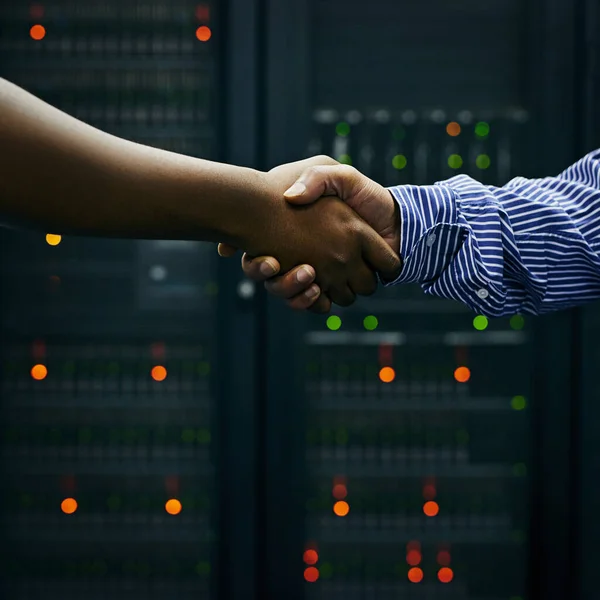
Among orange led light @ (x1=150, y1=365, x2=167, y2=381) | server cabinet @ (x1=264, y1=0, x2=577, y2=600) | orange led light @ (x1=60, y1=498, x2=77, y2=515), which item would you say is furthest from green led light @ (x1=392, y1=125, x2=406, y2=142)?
orange led light @ (x1=60, y1=498, x2=77, y2=515)

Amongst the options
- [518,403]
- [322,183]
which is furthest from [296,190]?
[518,403]

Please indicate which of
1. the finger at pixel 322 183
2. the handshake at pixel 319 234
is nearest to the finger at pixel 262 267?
the handshake at pixel 319 234

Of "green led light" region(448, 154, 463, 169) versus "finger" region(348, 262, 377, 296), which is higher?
"green led light" region(448, 154, 463, 169)

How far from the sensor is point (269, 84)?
5.86ft

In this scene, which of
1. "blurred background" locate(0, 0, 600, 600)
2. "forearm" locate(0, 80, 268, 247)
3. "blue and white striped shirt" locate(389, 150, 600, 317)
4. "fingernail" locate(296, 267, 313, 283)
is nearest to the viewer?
"forearm" locate(0, 80, 268, 247)

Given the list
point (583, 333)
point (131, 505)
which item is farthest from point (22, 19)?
point (583, 333)

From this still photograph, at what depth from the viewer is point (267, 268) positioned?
1.27 m

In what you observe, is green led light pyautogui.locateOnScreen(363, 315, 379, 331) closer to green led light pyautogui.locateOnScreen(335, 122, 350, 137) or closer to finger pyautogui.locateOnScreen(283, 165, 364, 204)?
green led light pyautogui.locateOnScreen(335, 122, 350, 137)

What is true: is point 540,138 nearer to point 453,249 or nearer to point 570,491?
point 453,249

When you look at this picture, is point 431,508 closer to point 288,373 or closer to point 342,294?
point 288,373

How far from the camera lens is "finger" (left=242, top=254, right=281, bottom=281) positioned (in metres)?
1.27

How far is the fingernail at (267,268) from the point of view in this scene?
49.9 inches

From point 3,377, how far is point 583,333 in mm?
1563

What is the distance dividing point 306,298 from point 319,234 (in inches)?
5.2
